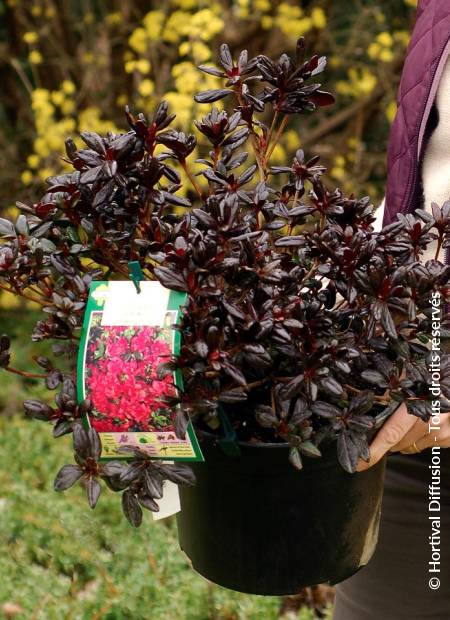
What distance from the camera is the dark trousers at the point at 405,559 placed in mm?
1621

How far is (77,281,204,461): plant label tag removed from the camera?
1.05 metres

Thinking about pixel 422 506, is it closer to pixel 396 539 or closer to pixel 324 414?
pixel 396 539

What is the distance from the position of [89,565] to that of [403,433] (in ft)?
5.46

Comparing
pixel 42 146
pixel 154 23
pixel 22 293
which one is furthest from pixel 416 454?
pixel 42 146

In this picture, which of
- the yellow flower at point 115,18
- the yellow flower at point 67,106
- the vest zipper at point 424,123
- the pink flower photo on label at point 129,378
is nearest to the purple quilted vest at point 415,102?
the vest zipper at point 424,123

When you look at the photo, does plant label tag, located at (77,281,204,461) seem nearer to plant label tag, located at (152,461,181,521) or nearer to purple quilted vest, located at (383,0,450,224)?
plant label tag, located at (152,461,181,521)

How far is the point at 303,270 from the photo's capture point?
119cm

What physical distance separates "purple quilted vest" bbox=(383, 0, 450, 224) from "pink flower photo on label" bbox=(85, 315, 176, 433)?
606 millimetres

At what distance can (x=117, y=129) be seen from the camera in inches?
177

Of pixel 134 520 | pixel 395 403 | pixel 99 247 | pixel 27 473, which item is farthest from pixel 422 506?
pixel 27 473

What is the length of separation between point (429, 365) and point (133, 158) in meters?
0.51

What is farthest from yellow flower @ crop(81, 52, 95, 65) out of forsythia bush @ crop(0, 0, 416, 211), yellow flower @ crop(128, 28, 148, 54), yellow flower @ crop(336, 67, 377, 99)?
yellow flower @ crop(336, 67, 377, 99)

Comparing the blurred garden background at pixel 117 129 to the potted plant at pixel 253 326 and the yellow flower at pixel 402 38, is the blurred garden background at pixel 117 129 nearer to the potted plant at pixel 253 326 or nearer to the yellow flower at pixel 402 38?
the yellow flower at pixel 402 38

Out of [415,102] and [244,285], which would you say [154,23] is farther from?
[244,285]
